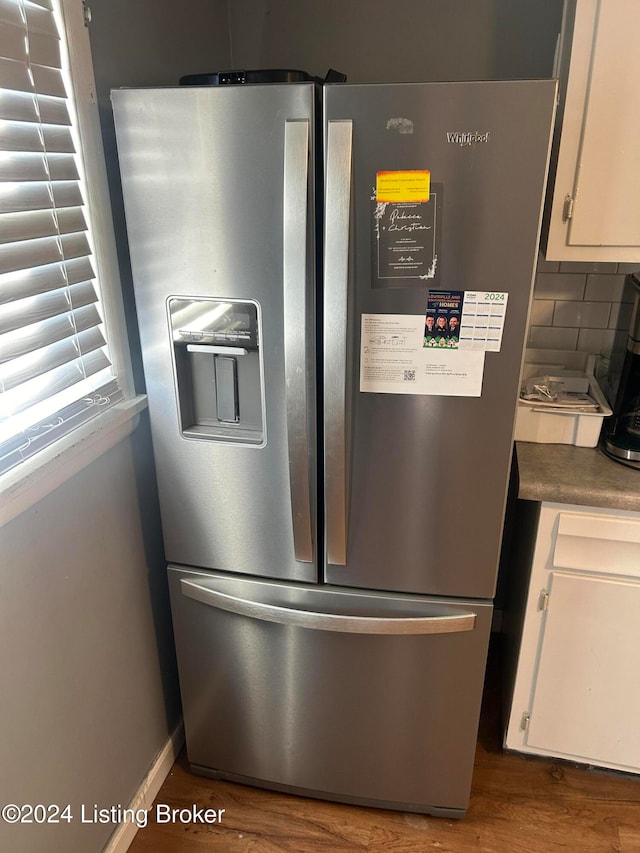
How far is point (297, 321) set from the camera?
1317 mm

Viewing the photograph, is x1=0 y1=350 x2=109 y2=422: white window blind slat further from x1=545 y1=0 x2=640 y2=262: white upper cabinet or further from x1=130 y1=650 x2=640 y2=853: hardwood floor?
x1=130 y1=650 x2=640 y2=853: hardwood floor

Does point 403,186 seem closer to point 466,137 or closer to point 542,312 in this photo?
point 466,137

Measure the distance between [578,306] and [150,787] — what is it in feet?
6.22

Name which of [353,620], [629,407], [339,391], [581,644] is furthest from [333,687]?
[629,407]

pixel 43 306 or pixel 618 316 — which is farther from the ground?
pixel 43 306

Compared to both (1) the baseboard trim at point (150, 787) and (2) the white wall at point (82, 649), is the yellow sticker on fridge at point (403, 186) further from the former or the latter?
(1) the baseboard trim at point (150, 787)

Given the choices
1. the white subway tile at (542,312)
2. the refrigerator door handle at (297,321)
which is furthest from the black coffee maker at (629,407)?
the refrigerator door handle at (297,321)

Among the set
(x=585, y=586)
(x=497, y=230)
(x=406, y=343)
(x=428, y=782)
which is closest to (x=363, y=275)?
(x=406, y=343)

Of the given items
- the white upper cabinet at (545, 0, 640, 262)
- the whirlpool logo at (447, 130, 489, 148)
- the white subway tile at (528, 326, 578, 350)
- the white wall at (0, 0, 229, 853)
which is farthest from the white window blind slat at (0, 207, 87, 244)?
the white subway tile at (528, 326, 578, 350)

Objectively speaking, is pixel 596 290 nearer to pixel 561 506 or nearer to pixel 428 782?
pixel 561 506

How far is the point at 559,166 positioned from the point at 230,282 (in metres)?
0.82

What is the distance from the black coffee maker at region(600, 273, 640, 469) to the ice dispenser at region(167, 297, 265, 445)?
3.05 ft

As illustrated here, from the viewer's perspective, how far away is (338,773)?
177cm

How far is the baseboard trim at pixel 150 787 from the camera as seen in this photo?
167 centimetres
